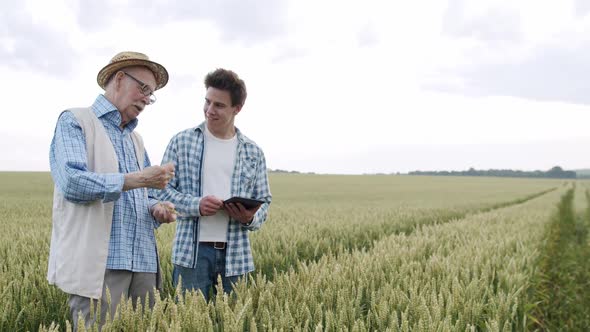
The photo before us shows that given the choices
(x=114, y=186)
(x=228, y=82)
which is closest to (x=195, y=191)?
(x=228, y=82)

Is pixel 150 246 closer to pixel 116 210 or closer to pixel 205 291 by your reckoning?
pixel 116 210

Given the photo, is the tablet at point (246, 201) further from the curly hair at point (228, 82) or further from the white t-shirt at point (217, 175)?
the curly hair at point (228, 82)

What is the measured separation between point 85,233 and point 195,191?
0.86 meters

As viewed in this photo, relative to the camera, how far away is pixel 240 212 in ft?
8.95

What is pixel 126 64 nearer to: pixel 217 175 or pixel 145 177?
pixel 145 177

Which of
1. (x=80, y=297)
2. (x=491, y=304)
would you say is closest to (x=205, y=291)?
(x=80, y=297)

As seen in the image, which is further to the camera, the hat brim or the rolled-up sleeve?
the hat brim

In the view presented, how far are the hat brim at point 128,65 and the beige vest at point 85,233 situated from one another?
0.26 meters

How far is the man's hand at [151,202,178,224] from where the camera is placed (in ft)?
8.11

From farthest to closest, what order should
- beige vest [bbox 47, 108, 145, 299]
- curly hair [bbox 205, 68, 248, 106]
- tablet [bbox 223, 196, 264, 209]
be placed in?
curly hair [bbox 205, 68, 248, 106]
tablet [bbox 223, 196, 264, 209]
beige vest [bbox 47, 108, 145, 299]

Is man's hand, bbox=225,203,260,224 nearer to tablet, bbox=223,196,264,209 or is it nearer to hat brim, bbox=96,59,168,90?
tablet, bbox=223,196,264,209

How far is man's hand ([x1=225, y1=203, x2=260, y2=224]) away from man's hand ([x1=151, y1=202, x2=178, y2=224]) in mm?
355

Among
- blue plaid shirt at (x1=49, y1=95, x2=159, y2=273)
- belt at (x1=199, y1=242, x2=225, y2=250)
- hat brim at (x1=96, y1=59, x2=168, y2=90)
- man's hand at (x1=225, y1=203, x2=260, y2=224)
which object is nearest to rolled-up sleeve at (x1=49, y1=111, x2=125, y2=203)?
blue plaid shirt at (x1=49, y1=95, x2=159, y2=273)

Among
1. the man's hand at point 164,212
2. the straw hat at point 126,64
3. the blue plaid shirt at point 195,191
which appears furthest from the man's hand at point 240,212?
the straw hat at point 126,64
